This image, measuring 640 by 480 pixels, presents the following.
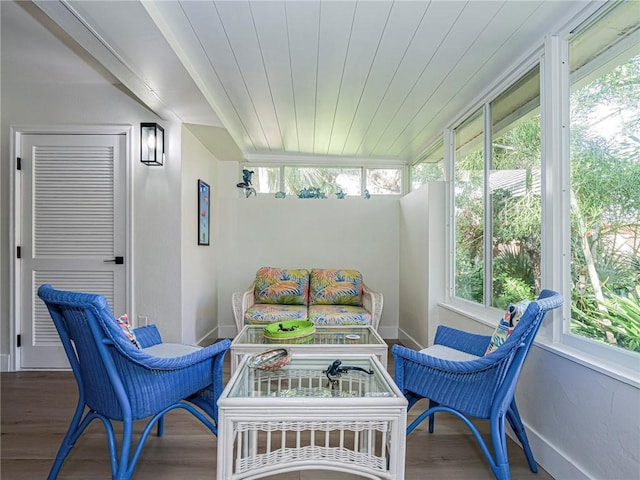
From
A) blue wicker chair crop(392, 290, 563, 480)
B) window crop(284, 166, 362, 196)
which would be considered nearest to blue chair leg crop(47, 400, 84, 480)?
blue wicker chair crop(392, 290, 563, 480)

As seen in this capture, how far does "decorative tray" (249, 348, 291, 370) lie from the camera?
1836 millimetres

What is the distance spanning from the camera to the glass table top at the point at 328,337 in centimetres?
256

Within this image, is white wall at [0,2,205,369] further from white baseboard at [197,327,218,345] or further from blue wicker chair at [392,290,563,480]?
blue wicker chair at [392,290,563,480]

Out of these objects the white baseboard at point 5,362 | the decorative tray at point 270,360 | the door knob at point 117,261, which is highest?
the door knob at point 117,261

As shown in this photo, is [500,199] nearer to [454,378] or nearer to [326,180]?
[454,378]

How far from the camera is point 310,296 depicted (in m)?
4.10

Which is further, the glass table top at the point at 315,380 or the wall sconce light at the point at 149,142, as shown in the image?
the wall sconce light at the point at 149,142

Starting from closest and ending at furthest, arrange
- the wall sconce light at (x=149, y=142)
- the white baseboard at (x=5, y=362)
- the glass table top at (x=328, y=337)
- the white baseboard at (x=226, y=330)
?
the glass table top at (x=328, y=337), the wall sconce light at (x=149, y=142), the white baseboard at (x=5, y=362), the white baseboard at (x=226, y=330)

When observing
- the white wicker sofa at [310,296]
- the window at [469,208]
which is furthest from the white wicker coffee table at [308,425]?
the white wicker sofa at [310,296]

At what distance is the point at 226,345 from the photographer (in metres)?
1.92

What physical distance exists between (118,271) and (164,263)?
0.42 m

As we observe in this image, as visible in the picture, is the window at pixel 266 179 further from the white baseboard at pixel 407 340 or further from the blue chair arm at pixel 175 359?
the blue chair arm at pixel 175 359

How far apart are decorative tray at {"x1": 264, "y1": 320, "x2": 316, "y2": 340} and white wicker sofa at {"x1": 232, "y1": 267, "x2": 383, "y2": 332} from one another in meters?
0.74

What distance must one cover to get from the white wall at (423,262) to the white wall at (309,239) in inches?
14.0
